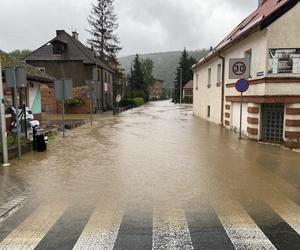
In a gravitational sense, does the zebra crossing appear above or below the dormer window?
below

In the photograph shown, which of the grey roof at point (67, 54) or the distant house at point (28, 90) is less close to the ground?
the grey roof at point (67, 54)

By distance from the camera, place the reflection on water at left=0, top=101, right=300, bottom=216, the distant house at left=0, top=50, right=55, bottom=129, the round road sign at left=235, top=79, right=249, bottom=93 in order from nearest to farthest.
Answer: the reflection on water at left=0, top=101, right=300, bottom=216 → the round road sign at left=235, top=79, right=249, bottom=93 → the distant house at left=0, top=50, right=55, bottom=129

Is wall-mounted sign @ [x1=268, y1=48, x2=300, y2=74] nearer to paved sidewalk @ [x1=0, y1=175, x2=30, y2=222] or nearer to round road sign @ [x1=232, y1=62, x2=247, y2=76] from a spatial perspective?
round road sign @ [x1=232, y1=62, x2=247, y2=76]

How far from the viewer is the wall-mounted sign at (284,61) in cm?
1227

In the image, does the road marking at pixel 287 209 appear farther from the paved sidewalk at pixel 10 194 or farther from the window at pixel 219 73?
the window at pixel 219 73

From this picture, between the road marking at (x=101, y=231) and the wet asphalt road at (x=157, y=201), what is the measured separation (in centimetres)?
1

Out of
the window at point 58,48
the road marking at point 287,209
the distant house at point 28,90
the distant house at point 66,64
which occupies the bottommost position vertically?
the road marking at point 287,209

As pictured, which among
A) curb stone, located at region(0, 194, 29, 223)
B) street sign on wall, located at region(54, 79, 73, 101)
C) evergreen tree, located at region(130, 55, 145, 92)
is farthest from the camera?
evergreen tree, located at region(130, 55, 145, 92)

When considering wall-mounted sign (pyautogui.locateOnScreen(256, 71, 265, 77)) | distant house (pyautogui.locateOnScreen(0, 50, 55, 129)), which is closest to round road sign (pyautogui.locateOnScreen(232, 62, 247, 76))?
wall-mounted sign (pyautogui.locateOnScreen(256, 71, 265, 77))

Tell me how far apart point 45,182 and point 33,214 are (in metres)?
1.99

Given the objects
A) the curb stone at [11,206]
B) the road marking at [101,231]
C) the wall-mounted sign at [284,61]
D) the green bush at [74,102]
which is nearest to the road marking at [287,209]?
the road marking at [101,231]

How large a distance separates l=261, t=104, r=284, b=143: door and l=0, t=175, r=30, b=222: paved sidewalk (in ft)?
33.5

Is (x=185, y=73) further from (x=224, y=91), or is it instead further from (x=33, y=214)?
(x=33, y=214)

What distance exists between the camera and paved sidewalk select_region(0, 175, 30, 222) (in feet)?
17.8
